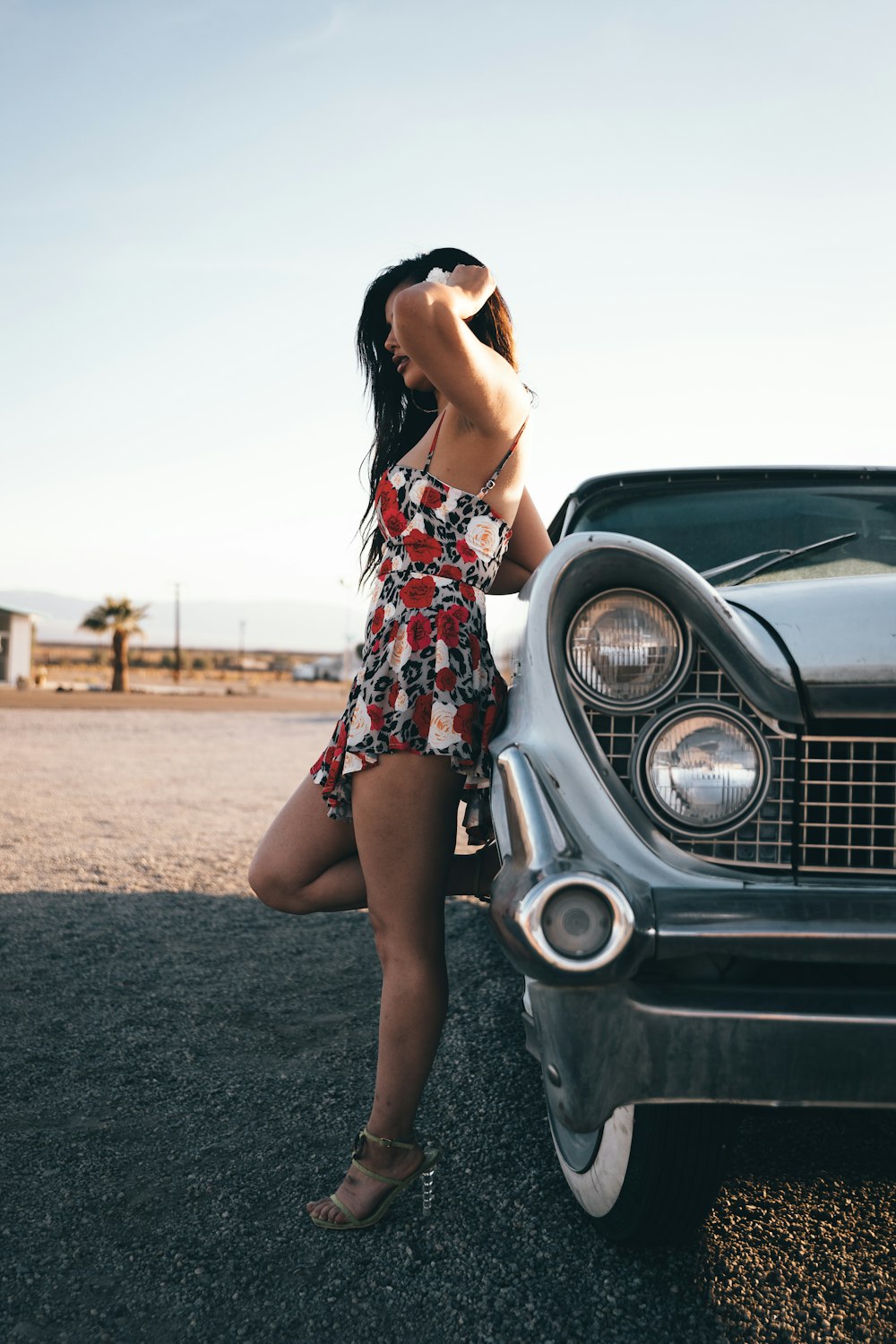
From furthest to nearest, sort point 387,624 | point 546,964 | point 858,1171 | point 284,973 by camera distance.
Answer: point 284,973, point 858,1171, point 387,624, point 546,964

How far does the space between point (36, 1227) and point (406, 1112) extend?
2.41ft

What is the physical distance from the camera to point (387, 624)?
1.91 m

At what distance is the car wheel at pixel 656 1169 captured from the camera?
1654 millimetres

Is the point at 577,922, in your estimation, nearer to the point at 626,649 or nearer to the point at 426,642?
the point at 626,649

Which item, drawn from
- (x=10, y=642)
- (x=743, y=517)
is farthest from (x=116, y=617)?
(x=743, y=517)

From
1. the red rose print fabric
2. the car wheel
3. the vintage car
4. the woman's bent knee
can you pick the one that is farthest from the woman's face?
the car wheel

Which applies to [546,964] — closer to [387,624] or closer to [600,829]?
[600,829]

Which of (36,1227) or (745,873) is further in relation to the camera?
(36,1227)

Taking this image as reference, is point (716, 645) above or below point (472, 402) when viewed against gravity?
below

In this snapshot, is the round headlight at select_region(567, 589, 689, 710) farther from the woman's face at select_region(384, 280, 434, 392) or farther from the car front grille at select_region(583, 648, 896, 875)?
the woman's face at select_region(384, 280, 434, 392)

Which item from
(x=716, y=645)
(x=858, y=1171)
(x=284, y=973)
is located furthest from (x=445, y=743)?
(x=284, y=973)

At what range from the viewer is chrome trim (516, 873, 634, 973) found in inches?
53.7

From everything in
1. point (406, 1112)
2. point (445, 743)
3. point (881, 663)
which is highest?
point (881, 663)

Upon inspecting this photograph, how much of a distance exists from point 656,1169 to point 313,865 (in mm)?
856
